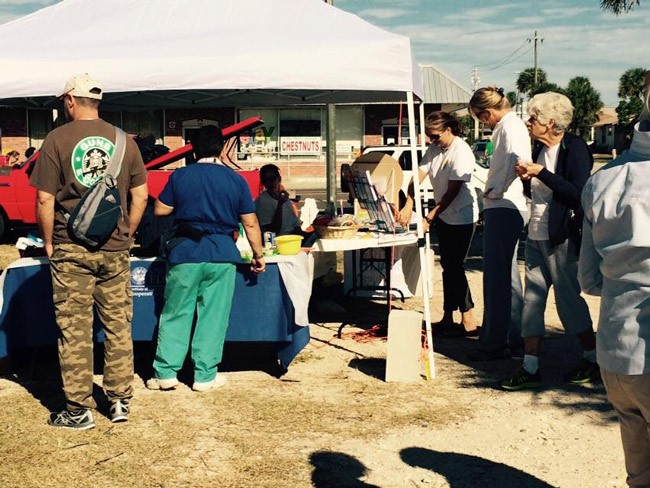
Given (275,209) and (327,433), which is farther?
(275,209)

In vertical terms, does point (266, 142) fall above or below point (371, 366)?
above

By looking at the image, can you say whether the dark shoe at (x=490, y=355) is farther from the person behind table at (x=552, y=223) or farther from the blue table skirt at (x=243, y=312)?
the blue table skirt at (x=243, y=312)

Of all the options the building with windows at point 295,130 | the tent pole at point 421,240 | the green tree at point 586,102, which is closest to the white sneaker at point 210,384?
the tent pole at point 421,240

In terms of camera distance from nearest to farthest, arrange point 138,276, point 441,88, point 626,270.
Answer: point 626,270 → point 138,276 → point 441,88

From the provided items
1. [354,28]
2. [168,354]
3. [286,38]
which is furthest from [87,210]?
[354,28]

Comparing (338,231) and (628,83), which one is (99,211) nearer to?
(338,231)

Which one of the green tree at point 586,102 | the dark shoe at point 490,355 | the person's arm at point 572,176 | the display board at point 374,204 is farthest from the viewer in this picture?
the green tree at point 586,102

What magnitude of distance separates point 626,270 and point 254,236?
3240mm

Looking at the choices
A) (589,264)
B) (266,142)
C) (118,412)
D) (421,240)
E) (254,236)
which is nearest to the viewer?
(589,264)

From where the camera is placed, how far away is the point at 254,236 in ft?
18.0

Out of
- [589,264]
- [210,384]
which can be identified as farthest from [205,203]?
[589,264]

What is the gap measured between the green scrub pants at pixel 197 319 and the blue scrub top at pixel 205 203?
113 millimetres

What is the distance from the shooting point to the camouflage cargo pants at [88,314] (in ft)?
15.4

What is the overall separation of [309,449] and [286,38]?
10.0 ft
